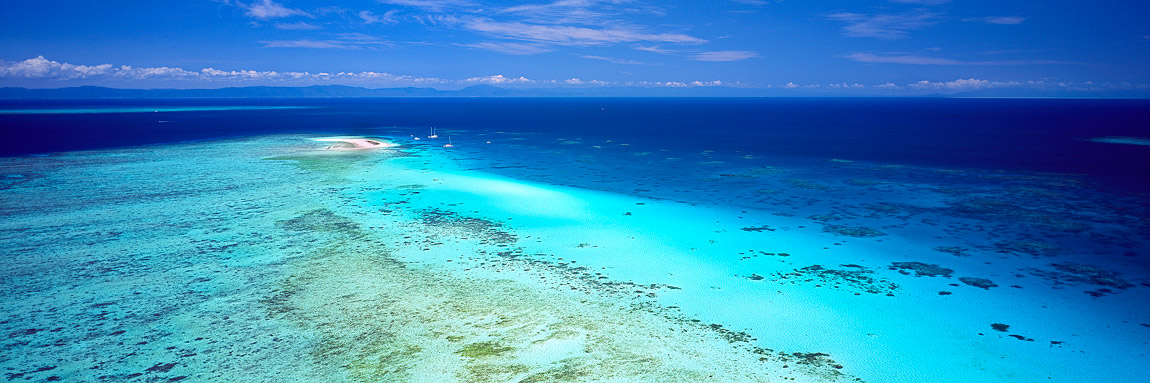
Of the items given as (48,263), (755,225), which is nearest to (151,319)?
(48,263)

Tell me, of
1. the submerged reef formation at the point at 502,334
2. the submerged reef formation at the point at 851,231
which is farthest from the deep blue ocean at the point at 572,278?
the submerged reef formation at the point at 851,231

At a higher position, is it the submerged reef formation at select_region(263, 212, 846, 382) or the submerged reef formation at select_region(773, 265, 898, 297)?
the submerged reef formation at select_region(773, 265, 898, 297)

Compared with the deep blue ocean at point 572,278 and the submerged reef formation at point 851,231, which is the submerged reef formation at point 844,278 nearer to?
the deep blue ocean at point 572,278

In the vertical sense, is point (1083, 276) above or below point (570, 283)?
above

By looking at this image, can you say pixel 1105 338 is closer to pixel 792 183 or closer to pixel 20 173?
pixel 792 183

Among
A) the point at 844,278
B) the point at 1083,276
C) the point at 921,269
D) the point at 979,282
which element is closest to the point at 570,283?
the point at 844,278

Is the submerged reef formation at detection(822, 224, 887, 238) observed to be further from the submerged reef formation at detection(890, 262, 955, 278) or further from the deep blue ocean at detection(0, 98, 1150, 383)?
the submerged reef formation at detection(890, 262, 955, 278)

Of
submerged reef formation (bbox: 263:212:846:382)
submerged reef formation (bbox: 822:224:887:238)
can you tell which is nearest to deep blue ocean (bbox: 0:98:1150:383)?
submerged reef formation (bbox: 263:212:846:382)

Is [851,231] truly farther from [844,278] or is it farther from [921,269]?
[844,278]
